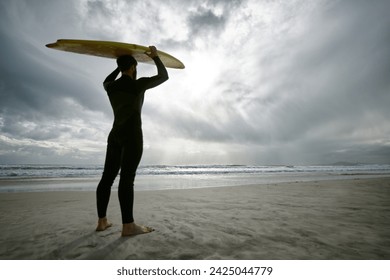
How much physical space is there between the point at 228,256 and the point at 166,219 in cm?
165

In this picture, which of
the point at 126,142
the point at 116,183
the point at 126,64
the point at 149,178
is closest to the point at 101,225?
the point at 126,142

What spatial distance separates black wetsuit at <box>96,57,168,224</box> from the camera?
267 cm

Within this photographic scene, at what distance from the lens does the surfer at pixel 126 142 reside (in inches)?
104

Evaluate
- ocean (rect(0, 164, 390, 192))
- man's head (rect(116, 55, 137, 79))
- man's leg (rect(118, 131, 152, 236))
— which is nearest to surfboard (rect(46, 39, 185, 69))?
man's head (rect(116, 55, 137, 79))

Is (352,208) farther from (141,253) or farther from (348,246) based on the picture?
(141,253)

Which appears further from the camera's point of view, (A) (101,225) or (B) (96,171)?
(B) (96,171)

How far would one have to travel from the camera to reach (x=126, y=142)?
8.91ft

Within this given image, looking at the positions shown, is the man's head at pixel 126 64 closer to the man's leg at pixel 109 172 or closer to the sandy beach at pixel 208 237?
the man's leg at pixel 109 172

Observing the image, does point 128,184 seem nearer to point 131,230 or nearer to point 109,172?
point 109,172

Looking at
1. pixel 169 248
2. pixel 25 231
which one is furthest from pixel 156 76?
pixel 25 231

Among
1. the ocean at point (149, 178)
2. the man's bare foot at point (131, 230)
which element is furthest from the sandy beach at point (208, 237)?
the ocean at point (149, 178)

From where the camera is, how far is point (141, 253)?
2.14 m

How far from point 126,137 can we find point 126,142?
0.06 metres

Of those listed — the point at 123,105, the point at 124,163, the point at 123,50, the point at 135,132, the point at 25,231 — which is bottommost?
the point at 25,231
